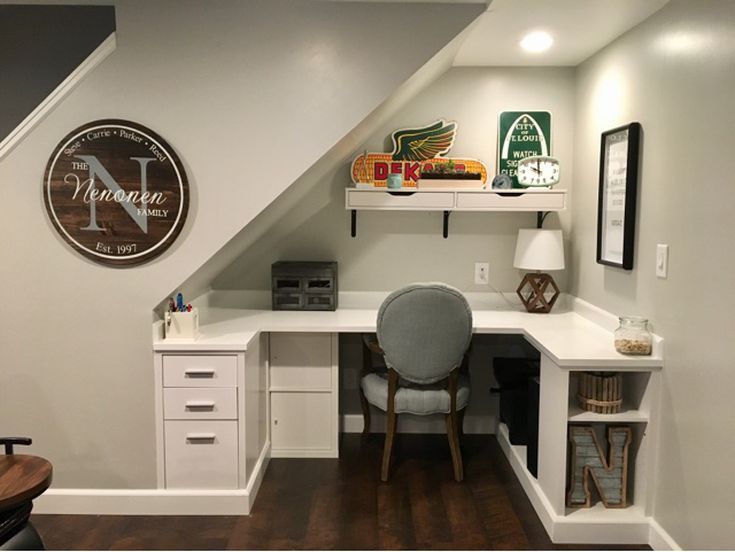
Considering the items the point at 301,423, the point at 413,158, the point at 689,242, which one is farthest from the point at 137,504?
the point at 689,242

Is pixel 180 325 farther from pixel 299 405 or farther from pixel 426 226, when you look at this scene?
pixel 426 226

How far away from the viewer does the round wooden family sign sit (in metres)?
2.57

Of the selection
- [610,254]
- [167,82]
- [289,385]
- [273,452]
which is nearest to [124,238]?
[167,82]

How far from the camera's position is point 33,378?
106 inches

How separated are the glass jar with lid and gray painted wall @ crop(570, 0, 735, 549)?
0.05 meters

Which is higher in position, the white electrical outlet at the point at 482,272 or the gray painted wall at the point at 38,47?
the gray painted wall at the point at 38,47

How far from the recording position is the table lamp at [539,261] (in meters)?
3.31

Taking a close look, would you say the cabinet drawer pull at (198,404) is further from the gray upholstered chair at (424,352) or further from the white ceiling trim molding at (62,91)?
the white ceiling trim molding at (62,91)

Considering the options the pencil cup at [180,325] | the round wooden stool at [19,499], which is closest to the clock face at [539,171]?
the pencil cup at [180,325]

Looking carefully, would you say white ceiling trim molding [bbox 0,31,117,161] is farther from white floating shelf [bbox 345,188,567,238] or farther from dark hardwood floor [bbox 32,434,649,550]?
dark hardwood floor [bbox 32,434,649,550]

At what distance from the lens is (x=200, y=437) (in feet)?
8.92

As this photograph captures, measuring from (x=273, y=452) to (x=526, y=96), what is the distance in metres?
2.41

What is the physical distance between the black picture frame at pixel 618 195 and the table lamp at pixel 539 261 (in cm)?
31

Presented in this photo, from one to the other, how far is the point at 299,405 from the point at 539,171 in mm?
1784
